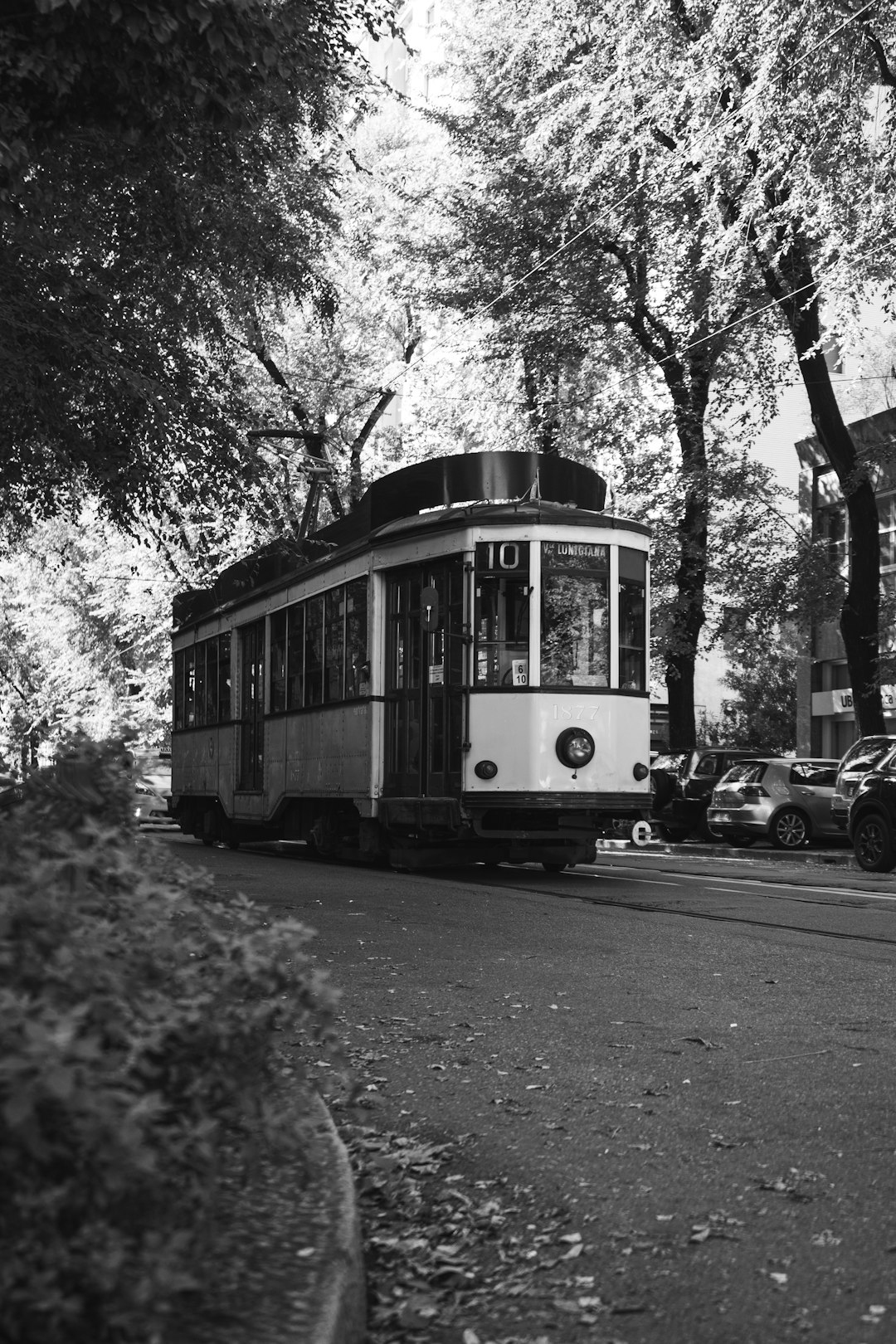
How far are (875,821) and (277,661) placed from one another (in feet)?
25.6

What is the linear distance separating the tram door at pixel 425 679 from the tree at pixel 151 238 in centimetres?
276

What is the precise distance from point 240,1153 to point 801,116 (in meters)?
20.5

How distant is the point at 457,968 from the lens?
354 inches

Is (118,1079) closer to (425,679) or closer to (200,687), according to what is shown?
(425,679)

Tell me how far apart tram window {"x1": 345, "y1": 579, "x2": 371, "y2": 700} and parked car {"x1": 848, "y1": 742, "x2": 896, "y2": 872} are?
22.8 feet

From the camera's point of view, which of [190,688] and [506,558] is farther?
[190,688]

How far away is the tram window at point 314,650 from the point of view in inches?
741

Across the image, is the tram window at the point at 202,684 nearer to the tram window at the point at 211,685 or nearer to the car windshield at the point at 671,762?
the tram window at the point at 211,685

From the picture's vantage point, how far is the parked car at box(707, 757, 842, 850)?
26.7m

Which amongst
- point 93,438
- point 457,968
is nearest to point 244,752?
point 93,438

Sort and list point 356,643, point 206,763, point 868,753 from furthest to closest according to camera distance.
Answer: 1. point 206,763
2. point 868,753
3. point 356,643

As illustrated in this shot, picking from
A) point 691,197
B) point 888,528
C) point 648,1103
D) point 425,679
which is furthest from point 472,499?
point 888,528

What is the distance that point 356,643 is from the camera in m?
17.5

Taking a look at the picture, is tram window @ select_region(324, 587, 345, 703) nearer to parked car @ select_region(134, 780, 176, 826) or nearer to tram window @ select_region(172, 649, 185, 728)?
tram window @ select_region(172, 649, 185, 728)
